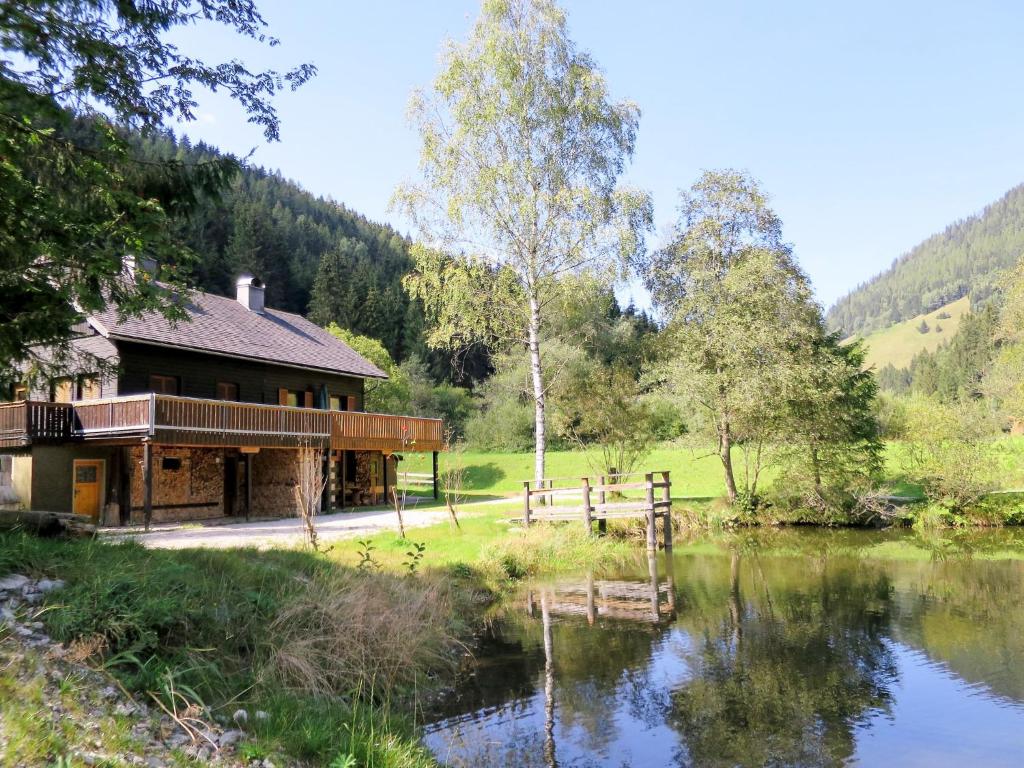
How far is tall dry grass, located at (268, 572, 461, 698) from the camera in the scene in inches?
266

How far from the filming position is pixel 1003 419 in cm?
2356

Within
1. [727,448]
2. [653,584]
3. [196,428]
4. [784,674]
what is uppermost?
[196,428]

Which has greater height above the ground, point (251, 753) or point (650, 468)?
point (650, 468)

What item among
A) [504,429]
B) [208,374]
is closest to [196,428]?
[208,374]

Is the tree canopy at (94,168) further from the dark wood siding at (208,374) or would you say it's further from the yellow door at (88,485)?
the yellow door at (88,485)

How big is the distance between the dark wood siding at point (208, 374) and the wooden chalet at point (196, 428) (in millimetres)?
36

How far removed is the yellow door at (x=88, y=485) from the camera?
20.8 m

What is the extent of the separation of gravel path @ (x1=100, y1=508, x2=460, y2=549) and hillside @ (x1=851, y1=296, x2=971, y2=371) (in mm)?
140123

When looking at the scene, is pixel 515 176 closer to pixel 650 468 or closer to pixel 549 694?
pixel 549 694

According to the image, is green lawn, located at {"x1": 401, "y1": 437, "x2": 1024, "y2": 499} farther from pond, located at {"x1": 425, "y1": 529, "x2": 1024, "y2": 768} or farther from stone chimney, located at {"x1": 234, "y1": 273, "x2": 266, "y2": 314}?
pond, located at {"x1": 425, "y1": 529, "x2": 1024, "y2": 768}

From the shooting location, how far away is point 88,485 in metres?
21.1

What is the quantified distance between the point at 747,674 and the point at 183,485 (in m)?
19.1

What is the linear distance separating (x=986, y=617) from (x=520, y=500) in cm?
1531

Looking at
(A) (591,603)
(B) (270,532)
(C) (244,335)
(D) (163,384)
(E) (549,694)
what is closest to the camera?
(E) (549,694)
